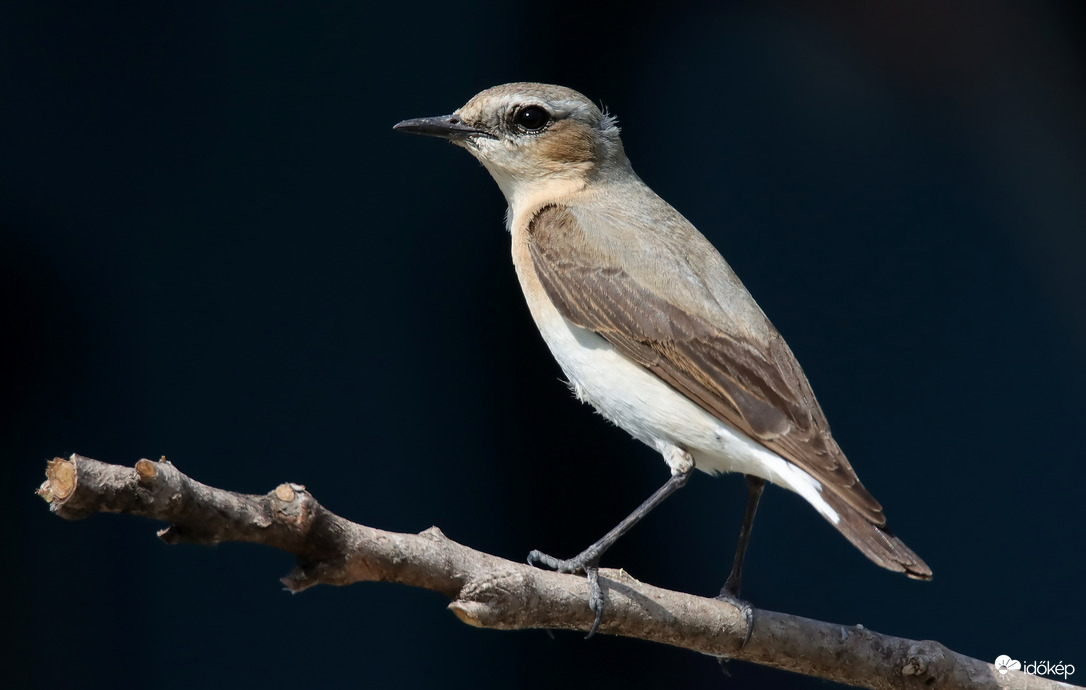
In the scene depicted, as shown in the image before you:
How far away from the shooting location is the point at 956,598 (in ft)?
20.8

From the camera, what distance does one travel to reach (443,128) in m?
4.66

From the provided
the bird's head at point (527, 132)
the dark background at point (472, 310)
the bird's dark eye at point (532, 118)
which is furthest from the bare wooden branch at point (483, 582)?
the dark background at point (472, 310)

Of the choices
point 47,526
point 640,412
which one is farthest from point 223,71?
point 640,412

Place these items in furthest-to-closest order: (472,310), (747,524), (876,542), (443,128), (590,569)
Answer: (472,310) → (443,128) → (747,524) → (590,569) → (876,542)

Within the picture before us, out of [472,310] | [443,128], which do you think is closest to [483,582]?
[443,128]

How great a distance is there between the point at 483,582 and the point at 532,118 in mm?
2314

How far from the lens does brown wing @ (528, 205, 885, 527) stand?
3.65 metres

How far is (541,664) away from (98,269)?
3.33 meters

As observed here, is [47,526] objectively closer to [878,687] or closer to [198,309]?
[198,309]

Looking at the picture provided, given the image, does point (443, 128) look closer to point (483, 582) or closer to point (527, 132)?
point (527, 132)

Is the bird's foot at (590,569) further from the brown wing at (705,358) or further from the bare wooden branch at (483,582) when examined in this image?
the brown wing at (705,358)

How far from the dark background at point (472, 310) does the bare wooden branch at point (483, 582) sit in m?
2.73

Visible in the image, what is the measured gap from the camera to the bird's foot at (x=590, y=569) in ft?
11.0

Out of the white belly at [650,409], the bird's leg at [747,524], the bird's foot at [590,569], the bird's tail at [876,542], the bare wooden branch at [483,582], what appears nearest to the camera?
the bare wooden branch at [483,582]
